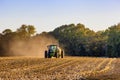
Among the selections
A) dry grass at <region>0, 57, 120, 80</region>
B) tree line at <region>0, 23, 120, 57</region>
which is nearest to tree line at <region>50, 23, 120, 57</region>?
tree line at <region>0, 23, 120, 57</region>

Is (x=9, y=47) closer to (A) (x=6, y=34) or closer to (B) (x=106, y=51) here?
(A) (x=6, y=34)

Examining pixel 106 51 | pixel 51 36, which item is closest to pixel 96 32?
pixel 51 36

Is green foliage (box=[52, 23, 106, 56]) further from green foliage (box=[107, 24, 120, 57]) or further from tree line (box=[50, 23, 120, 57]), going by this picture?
green foliage (box=[107, 24, 120, 57])

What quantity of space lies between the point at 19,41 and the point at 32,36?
14019mm

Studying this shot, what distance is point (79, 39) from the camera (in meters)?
109

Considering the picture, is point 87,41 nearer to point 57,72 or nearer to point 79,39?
point 79,39

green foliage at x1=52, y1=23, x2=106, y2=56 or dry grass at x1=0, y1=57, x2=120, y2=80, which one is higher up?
green foliage at x1=52, y1=23, x2=106, y2=56

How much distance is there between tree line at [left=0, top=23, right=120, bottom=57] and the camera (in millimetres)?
91438

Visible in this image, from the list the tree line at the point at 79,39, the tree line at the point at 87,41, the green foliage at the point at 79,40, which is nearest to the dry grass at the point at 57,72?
the tree line at the point at 79,39

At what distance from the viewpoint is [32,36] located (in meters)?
109

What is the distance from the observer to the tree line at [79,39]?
300ft

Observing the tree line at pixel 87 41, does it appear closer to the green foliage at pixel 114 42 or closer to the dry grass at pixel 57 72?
the green foliage at pixel 114 42

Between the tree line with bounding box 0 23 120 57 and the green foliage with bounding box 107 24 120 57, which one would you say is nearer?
the green foliage with bounding box 107 24 120 57

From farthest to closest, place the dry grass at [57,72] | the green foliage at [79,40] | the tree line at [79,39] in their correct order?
the green foliage at [79,40] → the tree line at [79,39] → the dry grass at [57,72]
